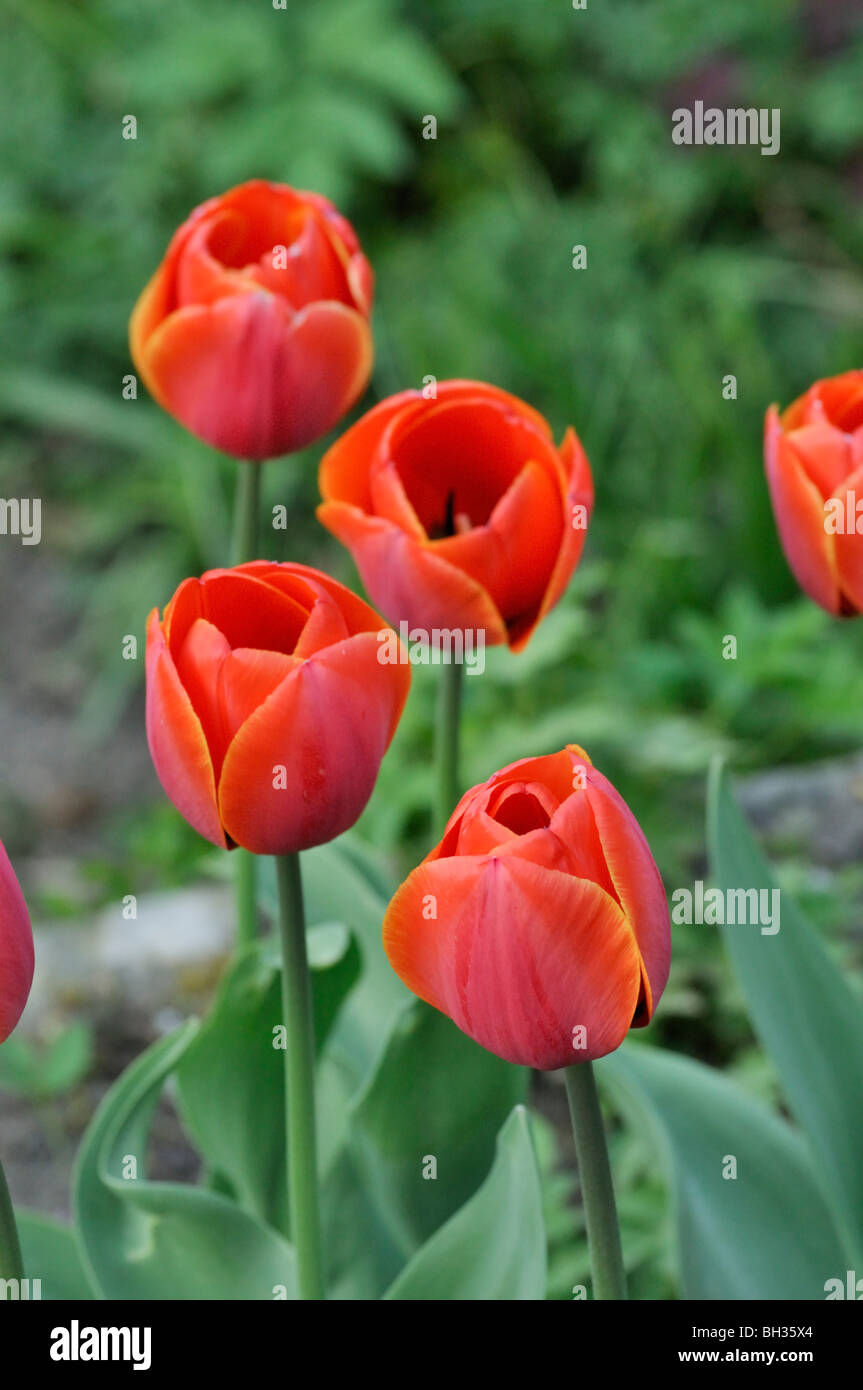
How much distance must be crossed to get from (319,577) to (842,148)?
2.74 metres

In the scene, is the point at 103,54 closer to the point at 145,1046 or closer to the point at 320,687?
the point at 145,1046

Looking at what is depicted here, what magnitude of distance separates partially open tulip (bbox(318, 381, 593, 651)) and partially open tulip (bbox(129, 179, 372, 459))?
8 cm

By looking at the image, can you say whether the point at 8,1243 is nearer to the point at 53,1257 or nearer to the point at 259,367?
the point at 53,1257

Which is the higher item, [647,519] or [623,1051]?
[647,519]

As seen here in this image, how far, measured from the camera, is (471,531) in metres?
0.72

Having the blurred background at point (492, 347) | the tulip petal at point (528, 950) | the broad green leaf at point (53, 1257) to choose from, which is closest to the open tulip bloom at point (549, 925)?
the tulip petal at point (528, 950)

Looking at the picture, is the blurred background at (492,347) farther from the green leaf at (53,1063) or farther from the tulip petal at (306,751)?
the tulip petal at (306,751)

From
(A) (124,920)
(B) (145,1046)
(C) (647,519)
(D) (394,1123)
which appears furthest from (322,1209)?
(C) (647,519)

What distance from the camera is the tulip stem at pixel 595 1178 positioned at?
53cm

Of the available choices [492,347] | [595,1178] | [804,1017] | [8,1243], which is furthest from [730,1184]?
[492,347]

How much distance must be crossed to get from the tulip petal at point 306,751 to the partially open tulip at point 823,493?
0.90 ft

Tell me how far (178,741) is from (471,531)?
225 millimetres

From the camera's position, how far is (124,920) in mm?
1752

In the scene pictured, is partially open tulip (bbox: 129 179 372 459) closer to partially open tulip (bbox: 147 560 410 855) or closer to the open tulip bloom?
partially open tulip (bbox: 147 560 410 855)
